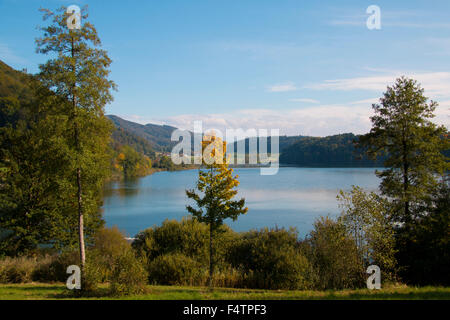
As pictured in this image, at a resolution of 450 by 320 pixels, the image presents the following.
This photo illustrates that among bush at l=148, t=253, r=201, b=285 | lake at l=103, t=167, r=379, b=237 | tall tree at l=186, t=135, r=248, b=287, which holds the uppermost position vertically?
tall tree at l=186, t=135, r=248, b=287

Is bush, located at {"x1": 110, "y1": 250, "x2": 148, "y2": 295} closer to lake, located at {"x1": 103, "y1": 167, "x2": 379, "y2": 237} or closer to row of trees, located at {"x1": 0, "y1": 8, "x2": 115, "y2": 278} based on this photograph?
row of trees, located at {"x1": 0, "y1": 8, "x2": 115, "y2": 278}

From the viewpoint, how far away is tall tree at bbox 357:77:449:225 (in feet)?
56.8

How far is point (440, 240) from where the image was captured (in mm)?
16078

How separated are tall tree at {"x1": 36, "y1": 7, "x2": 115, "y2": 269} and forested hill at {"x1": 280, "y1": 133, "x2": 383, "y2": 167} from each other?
94003 millimetres

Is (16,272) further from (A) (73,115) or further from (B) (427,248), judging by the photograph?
(B) (427,248)

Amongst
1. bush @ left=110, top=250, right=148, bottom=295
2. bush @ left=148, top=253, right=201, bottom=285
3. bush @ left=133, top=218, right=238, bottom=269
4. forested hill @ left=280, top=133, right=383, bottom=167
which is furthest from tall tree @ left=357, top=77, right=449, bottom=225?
forested hill @ left=280, top=133, right=383, bottom=167

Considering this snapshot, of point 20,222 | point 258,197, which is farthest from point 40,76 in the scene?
point 258,197

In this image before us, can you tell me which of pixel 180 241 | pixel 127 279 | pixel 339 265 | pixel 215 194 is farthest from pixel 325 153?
pixel 127 279

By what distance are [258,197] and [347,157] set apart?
60.5m

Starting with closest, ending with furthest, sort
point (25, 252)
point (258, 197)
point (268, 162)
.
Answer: point (25, 252), point (258, 197), point (268, 162)

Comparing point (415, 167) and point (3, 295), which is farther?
point (415, 167)

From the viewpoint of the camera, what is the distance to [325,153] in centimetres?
11925

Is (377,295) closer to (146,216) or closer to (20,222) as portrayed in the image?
(20,222)

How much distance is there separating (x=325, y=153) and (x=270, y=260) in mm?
110232
